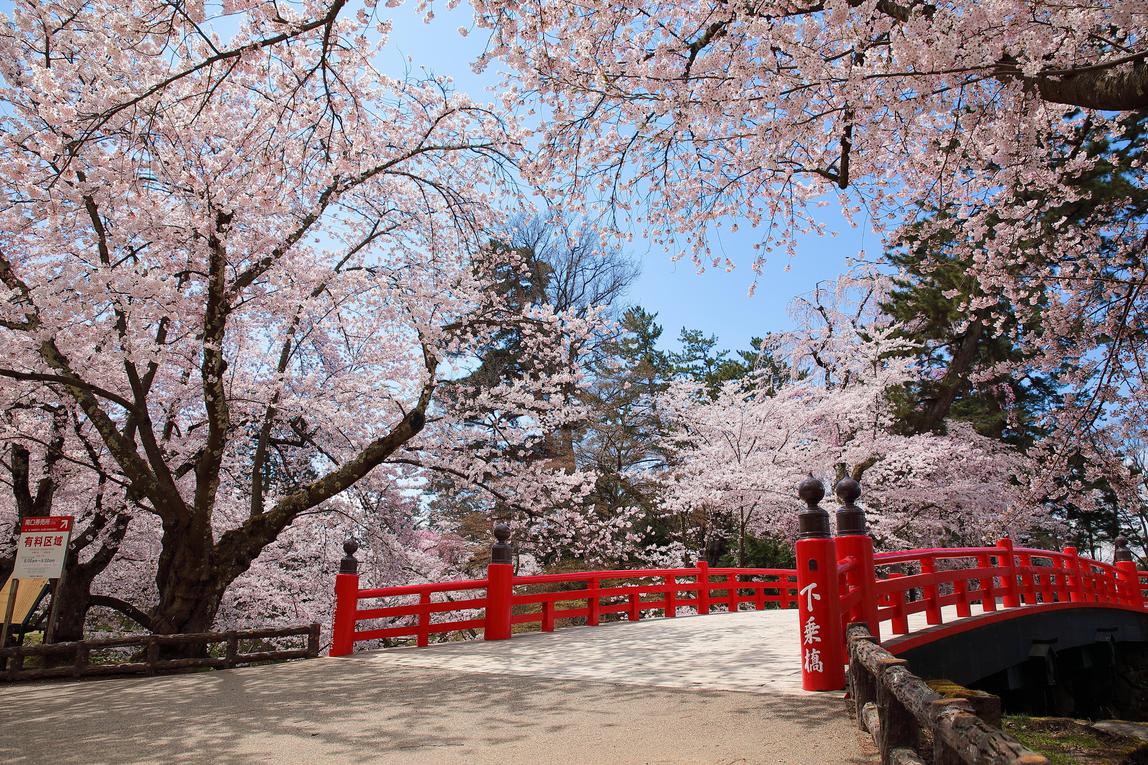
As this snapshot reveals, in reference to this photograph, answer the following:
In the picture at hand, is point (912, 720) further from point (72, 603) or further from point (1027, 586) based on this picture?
point (72, 603)

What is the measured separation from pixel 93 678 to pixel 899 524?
17332mm

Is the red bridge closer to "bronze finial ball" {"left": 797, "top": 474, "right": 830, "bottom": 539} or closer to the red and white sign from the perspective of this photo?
"bronze finial ball" {"left": 797, "top": 474, "right": 830, "bottom": 539}

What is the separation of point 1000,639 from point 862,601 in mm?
3821

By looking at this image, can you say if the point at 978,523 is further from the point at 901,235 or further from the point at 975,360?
the point at 901,235

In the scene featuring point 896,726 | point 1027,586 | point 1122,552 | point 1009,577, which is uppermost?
point 1122,552

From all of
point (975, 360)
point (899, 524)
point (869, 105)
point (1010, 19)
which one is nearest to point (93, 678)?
point (869, 105)

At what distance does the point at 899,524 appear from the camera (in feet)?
58.2

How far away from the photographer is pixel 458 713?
4.41 m

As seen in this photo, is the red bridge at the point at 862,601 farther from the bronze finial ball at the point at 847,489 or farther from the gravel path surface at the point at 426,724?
the gravel path surface at the point at 426,724

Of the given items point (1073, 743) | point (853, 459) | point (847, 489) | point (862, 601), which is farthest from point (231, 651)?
point (853, 459)

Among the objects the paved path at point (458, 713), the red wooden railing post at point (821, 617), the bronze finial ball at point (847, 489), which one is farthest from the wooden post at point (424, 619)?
the bronze finial ball at point (847, 489)

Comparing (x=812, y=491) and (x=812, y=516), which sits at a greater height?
(x=812, y=491)

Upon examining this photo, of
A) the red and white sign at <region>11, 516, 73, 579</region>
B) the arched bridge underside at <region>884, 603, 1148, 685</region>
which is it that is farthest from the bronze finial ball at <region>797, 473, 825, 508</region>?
the red and white sign at <region>11, 516, 73, 579</region>

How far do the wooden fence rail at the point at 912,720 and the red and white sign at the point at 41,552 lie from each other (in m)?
7.92
